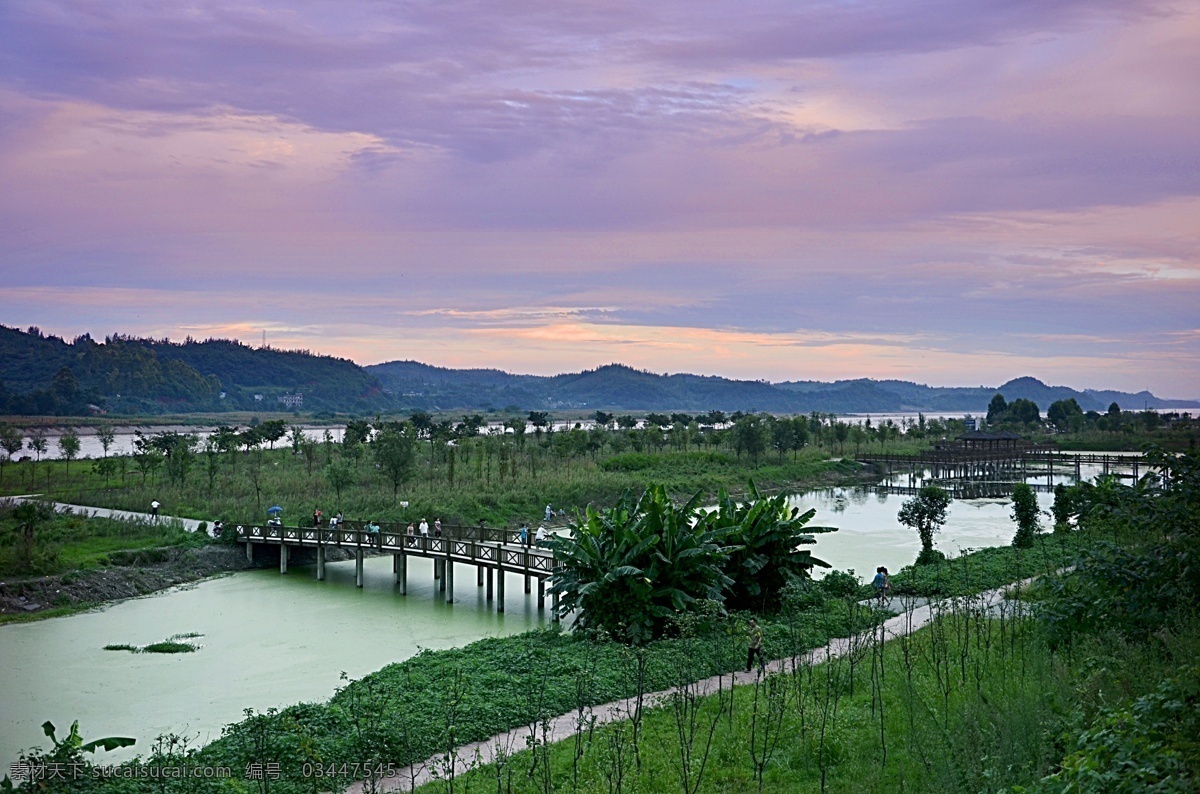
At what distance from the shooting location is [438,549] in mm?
25406

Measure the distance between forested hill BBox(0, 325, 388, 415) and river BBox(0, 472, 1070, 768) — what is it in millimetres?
55090

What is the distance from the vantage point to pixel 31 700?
15281mm

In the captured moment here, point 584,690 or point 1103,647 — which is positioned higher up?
point 1103,647

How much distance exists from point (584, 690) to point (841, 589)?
29.5 ft

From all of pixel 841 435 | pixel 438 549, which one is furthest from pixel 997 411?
pixel 438 549

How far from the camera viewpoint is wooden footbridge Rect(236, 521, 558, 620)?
23.3 meters

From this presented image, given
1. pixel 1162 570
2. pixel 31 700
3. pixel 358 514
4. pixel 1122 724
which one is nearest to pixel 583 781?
pixel 1122 724

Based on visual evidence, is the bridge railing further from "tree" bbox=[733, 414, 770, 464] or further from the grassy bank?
"tree" bbox=[733, 414, 770, 464]

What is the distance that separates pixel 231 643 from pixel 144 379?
417 feet

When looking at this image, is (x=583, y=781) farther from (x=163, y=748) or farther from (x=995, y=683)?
(x=163, y=748)

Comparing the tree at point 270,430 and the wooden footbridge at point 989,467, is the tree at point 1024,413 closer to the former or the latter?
the wooden footbridge at point 989,467

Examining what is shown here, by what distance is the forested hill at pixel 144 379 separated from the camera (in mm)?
84312

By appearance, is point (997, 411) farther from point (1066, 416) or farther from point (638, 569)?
point (638, 569)

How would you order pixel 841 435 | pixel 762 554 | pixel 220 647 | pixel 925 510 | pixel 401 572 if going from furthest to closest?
1. pixel 841 435
2. pixel 925 510
3. pixel 401 572
4. pixel 220 647
5. pixel 762 554
